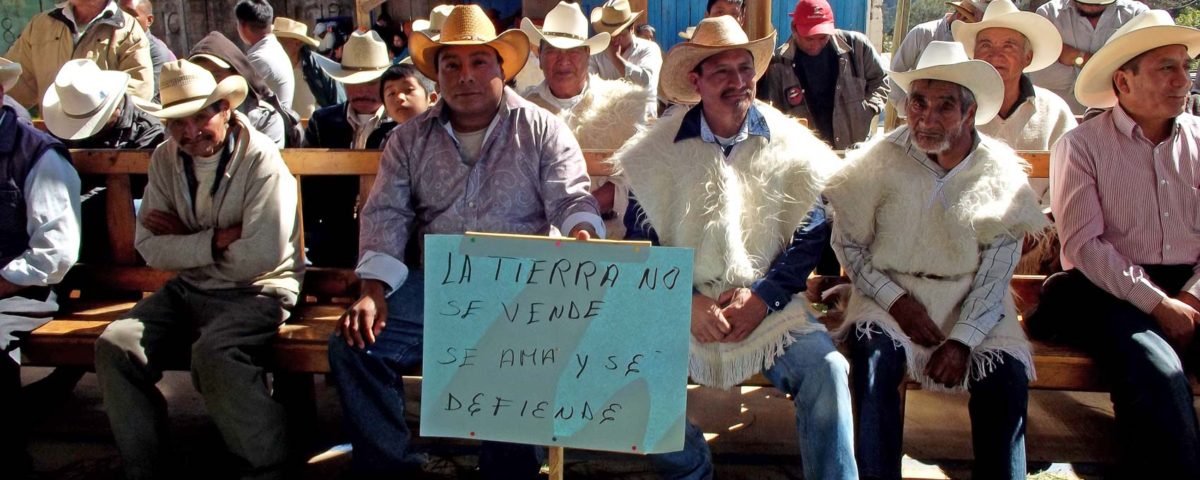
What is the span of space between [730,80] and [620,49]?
3100 millimetres

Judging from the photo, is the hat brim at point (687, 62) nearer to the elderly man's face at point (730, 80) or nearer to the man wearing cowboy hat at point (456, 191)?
the elderly man's face at point (730, 80)

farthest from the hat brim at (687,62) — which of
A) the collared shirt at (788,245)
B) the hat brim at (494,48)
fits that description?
the hat brim at (494,48)

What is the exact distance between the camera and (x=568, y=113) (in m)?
4.45

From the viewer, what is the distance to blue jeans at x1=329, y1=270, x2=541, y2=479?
10.4 feet

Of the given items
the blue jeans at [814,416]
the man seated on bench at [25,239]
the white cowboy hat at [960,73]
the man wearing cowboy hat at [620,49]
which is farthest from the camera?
the man wearing cowboy hat at [620,49]

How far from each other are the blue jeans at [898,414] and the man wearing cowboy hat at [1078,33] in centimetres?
322

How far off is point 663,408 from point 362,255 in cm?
144

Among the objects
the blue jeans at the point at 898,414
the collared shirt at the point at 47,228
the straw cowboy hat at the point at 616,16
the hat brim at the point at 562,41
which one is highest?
the straw cowboy hat at the point at 616,16

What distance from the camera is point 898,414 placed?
10.1ft

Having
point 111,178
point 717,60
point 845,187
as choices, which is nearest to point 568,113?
point 717,60

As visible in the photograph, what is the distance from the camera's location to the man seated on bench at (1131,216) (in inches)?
126

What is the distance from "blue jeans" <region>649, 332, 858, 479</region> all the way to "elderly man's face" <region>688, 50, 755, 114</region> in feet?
2.86

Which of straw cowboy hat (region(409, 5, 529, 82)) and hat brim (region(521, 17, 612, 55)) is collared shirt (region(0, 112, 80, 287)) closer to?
straw cowboy hat (region(409, 5, 529, 82))

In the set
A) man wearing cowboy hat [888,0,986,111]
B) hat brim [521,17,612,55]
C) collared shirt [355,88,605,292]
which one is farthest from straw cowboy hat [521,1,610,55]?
man wearing cowboy hat [888,0,986,111]
